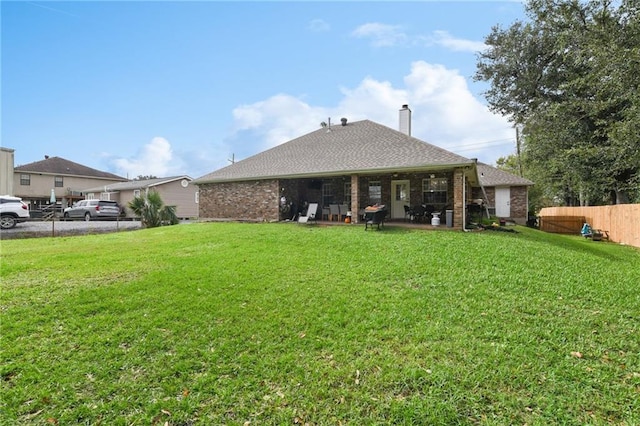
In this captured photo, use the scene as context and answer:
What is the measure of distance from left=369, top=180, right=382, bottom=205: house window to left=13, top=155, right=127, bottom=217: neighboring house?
29.5m

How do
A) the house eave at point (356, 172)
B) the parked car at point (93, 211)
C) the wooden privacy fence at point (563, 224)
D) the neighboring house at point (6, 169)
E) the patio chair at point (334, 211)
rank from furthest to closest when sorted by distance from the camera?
the parked car at point (93, 211) → the wooden privacy fence at point (563, 224) → the neighboring house at point (6, 169) → the patio chair at point (334, 211) → the house eave at point (356, 172)

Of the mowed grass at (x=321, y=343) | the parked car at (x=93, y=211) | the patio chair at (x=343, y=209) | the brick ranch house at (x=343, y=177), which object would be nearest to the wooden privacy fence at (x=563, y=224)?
the brick ranch house at (x=343, y=177)

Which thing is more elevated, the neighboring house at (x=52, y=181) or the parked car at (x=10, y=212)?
the neighboring house at (x=52, y=181)

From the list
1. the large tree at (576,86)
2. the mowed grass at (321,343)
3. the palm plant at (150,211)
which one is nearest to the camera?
the mowed grass at (321,343)

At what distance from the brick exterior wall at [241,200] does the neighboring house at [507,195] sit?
1440cm

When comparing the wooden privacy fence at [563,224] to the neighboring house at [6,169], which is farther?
the wooden privacy fence at [563,224]

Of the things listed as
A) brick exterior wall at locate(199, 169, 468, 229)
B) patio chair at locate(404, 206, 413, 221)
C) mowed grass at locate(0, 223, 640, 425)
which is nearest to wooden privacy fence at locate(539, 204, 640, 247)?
brick exterior wall at locate(199, 169, 468, 229)

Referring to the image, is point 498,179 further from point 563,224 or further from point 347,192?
point 347,192

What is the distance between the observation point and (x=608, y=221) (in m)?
14.7

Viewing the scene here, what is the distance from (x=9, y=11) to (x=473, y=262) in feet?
40.6

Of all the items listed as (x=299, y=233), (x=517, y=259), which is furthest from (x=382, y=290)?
(x=299, y=233)

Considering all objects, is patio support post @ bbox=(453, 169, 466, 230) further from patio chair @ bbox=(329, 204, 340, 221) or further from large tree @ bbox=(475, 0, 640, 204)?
large tree @ bbox=(475, 0, 640, 204)

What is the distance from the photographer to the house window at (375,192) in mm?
14733

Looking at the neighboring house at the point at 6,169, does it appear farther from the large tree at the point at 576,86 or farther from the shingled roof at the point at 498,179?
the large tree at the point at 576,86
